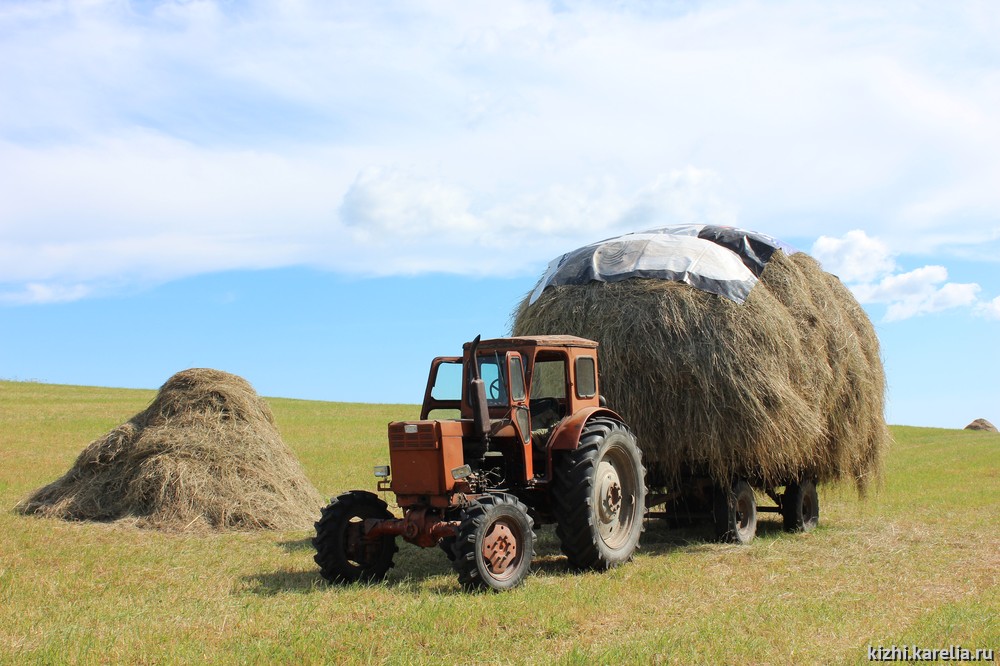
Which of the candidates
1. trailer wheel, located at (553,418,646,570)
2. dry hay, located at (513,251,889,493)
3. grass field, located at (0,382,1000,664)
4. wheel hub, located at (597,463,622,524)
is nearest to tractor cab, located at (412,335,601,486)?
trailer wheel, located at (553,418,646,570)

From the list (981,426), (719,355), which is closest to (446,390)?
(719,355)

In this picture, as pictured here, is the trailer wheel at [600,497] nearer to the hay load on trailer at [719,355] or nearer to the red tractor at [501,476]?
the red tractor at [501,476]

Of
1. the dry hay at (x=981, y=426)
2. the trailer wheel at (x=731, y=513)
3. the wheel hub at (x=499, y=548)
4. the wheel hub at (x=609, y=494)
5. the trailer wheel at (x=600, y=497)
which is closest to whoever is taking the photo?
the wheel hub at (x=499, y=548)

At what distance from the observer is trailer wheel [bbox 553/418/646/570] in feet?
30.4

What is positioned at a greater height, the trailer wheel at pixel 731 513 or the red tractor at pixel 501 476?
the red tractor at pixel 501 476

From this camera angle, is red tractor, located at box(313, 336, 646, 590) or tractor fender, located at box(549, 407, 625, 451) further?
tractor fender, located at box(549, 407, 625, 451)

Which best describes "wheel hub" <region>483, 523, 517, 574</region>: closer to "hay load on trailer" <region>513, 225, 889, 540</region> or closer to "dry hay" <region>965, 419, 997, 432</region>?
"hay load on trailer" <region>513, 225, 889, 540</region>

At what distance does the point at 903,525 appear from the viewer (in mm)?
13820

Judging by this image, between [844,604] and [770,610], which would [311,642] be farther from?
[844,604]

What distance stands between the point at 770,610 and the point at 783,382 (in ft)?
14.7

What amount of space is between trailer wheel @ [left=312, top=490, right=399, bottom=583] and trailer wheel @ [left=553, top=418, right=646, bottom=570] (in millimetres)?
1838

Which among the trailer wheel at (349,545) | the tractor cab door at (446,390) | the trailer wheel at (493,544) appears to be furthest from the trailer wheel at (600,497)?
the trailer wheel at (349,545)

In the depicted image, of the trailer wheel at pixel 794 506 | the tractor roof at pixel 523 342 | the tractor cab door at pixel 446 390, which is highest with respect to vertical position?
the tractor roof at pixel 523 342

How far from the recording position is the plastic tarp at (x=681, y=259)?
1175 cm
